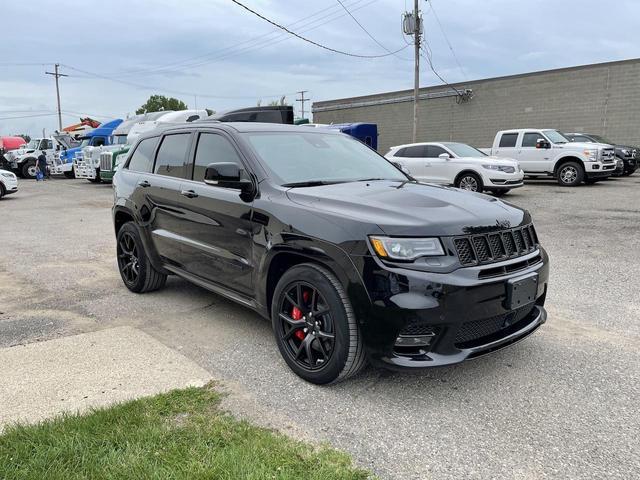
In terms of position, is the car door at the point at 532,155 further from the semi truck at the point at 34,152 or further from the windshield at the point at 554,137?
the semi truck at the point at 34,152

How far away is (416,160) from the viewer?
14656 millimetres

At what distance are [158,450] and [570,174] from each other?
16.9 m

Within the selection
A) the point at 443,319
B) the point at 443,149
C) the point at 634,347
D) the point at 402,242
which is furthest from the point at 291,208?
the point at 443,149

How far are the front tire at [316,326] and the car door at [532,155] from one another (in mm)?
15319

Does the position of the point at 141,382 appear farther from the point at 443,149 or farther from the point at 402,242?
the point at 443,149

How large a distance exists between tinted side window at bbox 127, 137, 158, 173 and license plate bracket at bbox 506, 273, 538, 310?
150 inches

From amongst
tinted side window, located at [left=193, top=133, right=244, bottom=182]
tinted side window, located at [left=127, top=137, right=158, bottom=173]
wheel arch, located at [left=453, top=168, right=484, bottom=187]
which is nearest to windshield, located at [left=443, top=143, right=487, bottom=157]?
wheel arch, located at [left=453, top=168, right=484, bottom=187]

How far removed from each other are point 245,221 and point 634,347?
3.14 metres

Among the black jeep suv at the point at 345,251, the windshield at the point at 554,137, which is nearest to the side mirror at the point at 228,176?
the black jeep suv at the point at 345,251

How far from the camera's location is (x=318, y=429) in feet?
9.48

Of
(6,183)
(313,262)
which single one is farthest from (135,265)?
(6,183)

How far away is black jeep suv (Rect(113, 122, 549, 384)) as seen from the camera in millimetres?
2996

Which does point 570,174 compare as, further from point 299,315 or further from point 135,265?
point 299,315

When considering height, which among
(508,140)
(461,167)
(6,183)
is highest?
(508,140)
